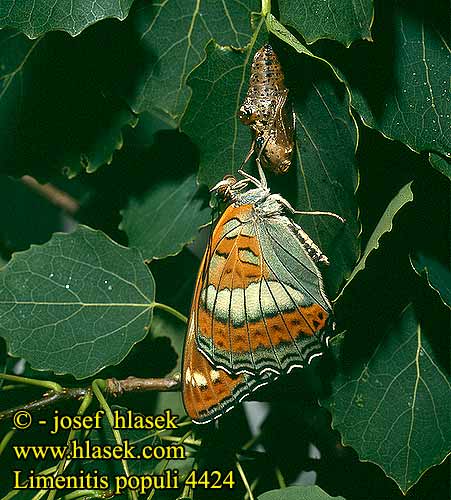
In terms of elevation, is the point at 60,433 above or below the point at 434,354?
below

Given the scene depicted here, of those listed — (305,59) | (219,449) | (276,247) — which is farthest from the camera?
(219,449)

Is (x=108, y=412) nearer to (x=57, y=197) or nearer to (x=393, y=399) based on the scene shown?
(x=393, y=399)

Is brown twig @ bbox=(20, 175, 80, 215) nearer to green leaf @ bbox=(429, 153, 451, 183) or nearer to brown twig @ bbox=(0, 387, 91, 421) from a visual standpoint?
brown twig @ bbox=(0, 387, 91, 421)

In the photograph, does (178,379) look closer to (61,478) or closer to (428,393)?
(61,478)

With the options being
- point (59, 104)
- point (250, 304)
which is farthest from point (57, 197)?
point (250, 304)

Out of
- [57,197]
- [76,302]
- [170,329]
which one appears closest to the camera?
[76,302]

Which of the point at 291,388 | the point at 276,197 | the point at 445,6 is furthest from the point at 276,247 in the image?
the point at 445,6

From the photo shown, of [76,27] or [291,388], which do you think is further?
[291,388]
